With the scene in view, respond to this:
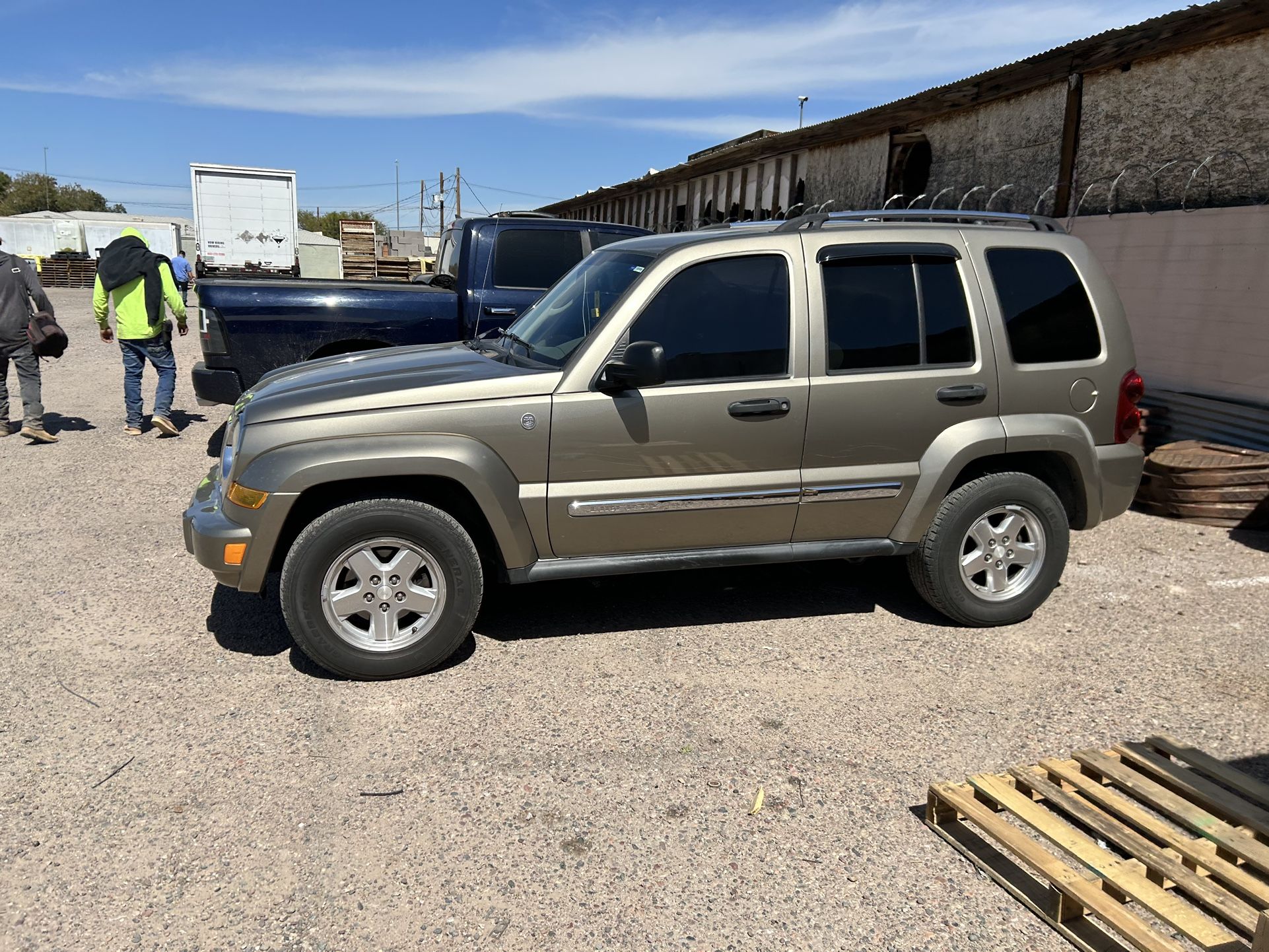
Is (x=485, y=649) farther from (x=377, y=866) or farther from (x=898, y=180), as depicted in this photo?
(x=898, y=180)

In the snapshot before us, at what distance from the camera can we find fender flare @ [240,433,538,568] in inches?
155

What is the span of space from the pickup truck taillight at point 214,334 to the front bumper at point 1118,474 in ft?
19.8

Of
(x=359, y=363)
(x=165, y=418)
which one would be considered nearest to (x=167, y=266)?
(x=165, y=418)

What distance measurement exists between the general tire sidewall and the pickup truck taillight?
17.8ft

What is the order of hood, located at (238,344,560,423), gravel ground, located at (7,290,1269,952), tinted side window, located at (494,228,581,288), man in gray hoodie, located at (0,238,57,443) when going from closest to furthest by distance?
gravel ground, located at (7,290,1269,952)
hood, located at (238,344,560,423)
tinted side window, located at (494,228,581,288)
man in gray hoodie, located at (0,238,57,443)

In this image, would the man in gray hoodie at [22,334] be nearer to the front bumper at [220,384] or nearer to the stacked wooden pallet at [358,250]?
the front bumper at [220,384]

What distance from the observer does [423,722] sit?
385cm

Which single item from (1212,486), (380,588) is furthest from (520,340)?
(1212,486)

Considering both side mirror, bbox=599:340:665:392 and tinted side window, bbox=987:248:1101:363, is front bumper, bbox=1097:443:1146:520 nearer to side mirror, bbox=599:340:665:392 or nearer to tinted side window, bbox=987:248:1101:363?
tinted side window, bbox=987:248:1101:363

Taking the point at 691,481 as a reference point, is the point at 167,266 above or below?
above

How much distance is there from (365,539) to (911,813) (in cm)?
241

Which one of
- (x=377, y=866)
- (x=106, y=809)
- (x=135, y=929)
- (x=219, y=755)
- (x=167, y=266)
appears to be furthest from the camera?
(x=167, y=266)

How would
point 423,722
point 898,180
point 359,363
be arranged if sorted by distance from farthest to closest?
point 898,180, point 359,363, point 423,722

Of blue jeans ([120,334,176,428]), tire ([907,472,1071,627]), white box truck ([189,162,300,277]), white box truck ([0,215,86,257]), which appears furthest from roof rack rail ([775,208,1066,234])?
white box truck ([0,215,86,257])
